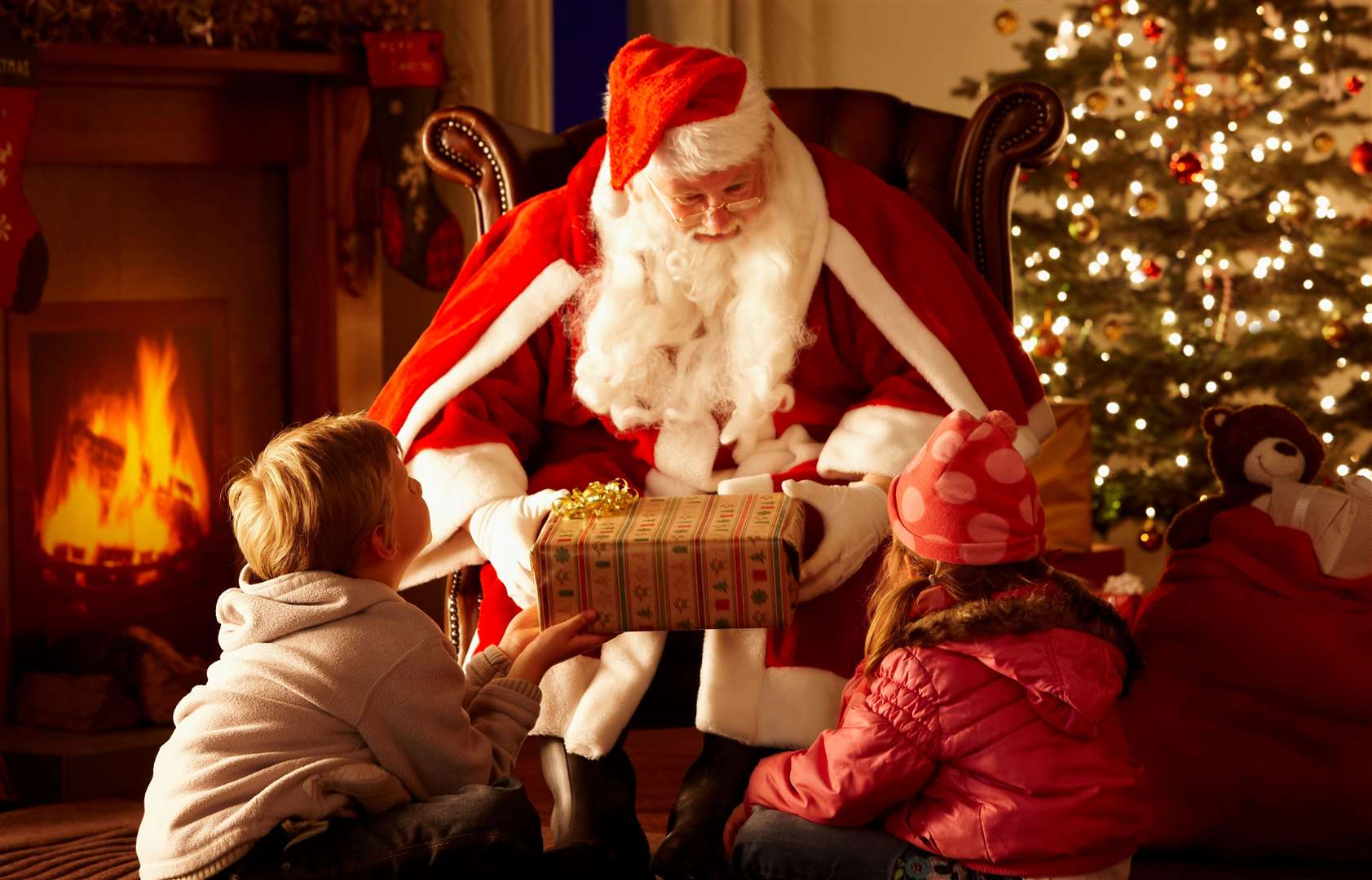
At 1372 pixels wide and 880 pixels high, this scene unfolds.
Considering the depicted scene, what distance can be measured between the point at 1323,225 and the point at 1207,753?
271cm

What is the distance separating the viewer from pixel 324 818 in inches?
78.2

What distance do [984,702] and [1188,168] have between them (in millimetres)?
3184

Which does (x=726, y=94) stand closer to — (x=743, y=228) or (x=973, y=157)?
(x=743, y=228)

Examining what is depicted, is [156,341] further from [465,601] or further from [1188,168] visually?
[1188,168]

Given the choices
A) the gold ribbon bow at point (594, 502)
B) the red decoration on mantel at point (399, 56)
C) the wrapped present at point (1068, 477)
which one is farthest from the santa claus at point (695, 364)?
the wrapped present at point (1068, 477)

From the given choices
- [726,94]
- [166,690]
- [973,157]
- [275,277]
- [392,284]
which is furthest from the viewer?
[392,284]

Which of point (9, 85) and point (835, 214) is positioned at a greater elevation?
point (9, 85)

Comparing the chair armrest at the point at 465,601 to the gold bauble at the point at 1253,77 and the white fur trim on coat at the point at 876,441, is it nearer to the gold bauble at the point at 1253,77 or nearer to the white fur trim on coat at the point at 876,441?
the white fur trim on coat at the point at 876,441

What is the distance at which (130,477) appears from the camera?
407 centimetres

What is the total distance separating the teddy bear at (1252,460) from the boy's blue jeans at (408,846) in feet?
4.62

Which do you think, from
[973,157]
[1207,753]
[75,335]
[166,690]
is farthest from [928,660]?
[75,335]

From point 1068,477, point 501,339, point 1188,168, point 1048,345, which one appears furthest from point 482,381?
point 1188,168

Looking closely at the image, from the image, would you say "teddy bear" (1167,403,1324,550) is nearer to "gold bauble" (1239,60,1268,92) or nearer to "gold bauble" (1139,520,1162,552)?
"gold bauble" (1139,520,1162,552)

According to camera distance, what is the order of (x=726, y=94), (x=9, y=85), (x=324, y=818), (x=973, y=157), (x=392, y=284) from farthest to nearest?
(x=392, y=284)
(x=9, y=85)
(x=973, y=157)
(x=726, y=94)
(x=324, y=818)
